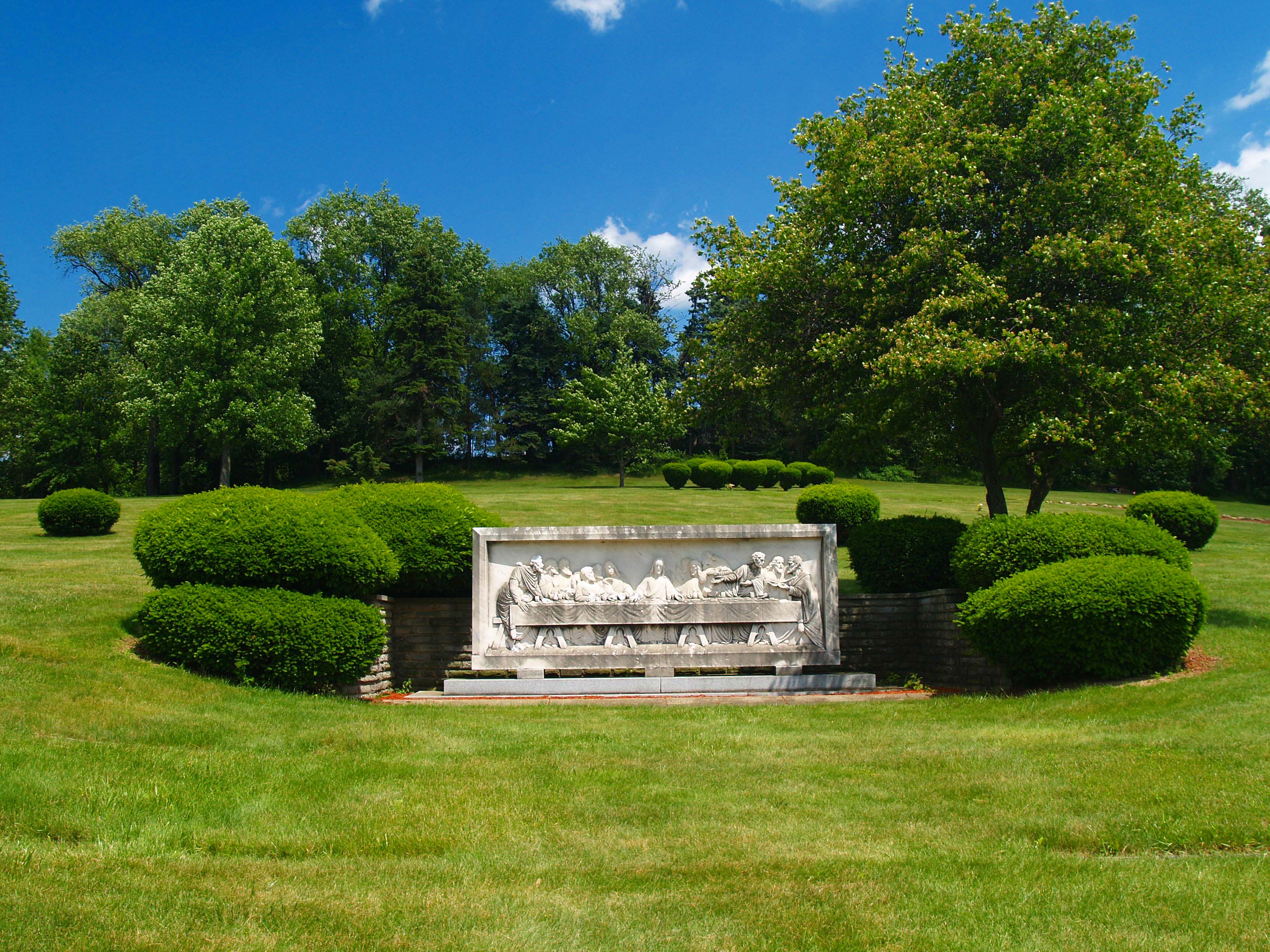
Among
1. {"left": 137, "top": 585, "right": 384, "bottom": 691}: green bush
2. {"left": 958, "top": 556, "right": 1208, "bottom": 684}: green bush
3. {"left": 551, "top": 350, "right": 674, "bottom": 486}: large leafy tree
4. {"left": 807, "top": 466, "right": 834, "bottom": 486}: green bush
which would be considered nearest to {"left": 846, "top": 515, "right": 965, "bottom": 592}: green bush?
{"left": 958, "top": 556, "right": 1208, "bottom": 684}: green bush

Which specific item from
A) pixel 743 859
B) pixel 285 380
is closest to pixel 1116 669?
pixel 743 859

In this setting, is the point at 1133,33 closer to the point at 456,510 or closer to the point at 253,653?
the point at 456,510

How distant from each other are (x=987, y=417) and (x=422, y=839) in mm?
12818

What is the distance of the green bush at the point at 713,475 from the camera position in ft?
121

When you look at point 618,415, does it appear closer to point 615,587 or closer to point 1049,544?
point 615,587

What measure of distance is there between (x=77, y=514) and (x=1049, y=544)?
2075cm

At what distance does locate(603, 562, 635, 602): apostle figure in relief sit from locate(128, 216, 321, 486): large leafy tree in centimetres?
2699

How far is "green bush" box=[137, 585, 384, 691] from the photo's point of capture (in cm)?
1030

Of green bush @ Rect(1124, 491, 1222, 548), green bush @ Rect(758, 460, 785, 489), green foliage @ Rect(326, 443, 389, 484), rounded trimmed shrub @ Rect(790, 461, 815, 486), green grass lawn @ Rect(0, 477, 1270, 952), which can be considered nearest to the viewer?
green grass lawn @ Rect(0, 477, 1270, 952)

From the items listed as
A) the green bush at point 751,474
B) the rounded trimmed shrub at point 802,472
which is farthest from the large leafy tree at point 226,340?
the rounded trimmed shrub at point 802,472

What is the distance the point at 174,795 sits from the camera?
18.9ft

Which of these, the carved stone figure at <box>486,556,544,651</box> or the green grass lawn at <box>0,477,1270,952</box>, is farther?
the carved stone figure at <box>486,556,544,651</box>

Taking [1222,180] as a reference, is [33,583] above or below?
below

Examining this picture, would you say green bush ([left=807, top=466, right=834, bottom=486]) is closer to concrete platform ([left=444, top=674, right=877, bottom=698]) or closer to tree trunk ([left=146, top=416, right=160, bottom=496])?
concrete platform ([left=444, top=674, right=877, bottom=698])
